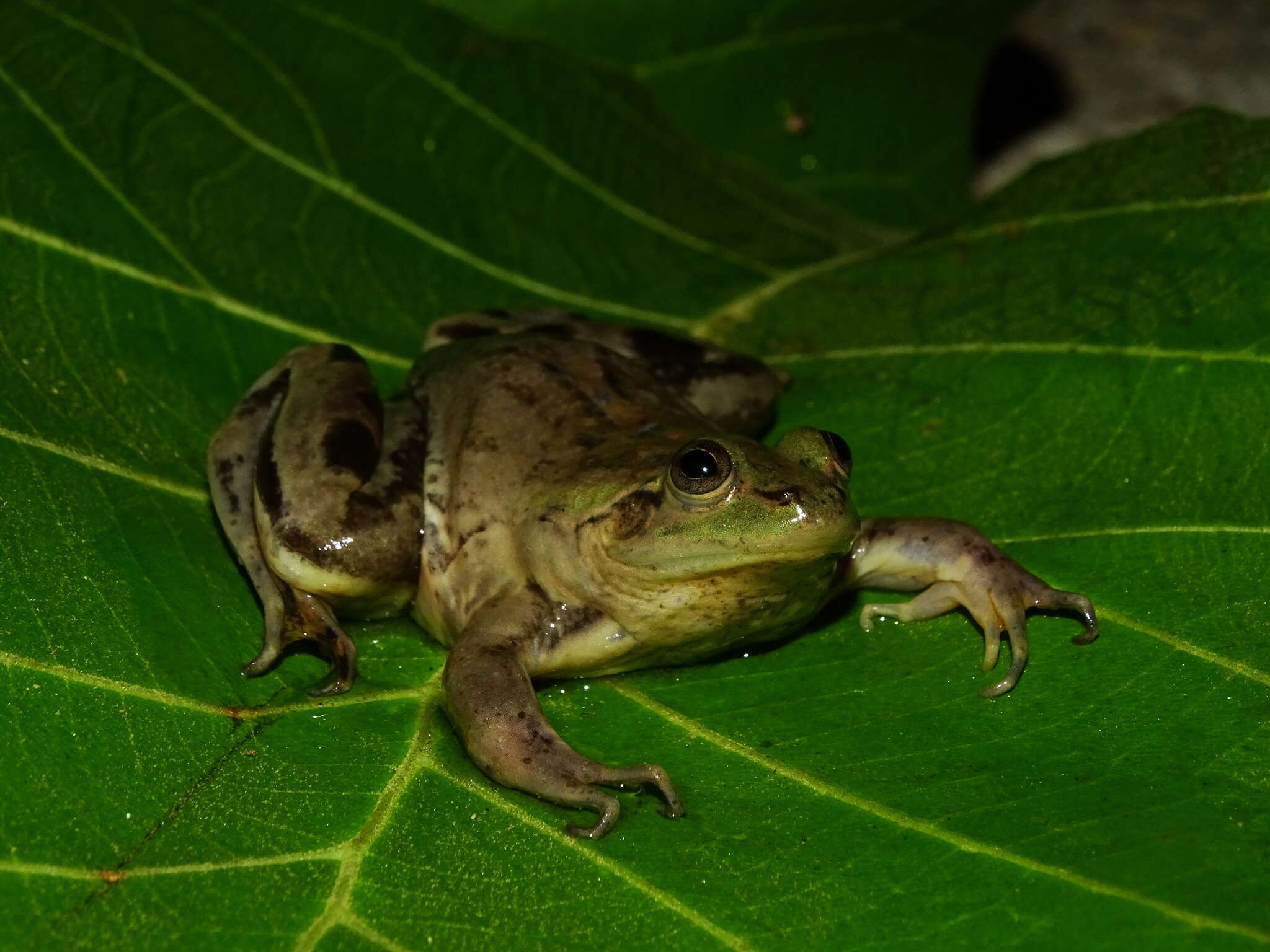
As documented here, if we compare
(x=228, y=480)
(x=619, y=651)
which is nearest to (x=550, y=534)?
(x=619, y=651)

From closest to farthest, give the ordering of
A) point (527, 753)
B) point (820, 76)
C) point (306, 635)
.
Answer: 1. point (527, 753)
2. point (306, 635)
3. point (820, 76)

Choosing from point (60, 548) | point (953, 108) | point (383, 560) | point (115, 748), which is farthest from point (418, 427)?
point (953, 108)

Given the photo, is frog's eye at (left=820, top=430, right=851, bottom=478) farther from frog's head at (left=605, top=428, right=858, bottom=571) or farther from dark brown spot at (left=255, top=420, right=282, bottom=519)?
dark brown spot at (left=255, top=420, right=282, bottom=519)

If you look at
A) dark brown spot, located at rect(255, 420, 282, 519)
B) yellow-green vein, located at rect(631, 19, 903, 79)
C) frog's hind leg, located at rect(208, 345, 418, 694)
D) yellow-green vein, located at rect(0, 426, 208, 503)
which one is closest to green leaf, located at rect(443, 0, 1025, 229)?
yellow-green vein, located at rect(631, 19, 903, 79)

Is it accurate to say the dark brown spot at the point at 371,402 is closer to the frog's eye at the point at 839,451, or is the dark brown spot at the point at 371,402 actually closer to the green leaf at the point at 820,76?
the frog's eye at the point at 839,451

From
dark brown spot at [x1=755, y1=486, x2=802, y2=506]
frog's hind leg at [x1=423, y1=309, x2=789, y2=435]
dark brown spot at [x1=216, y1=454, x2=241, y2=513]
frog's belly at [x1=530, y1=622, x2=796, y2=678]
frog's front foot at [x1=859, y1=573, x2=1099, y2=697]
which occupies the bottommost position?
frog's belly at [x1=530, y1=622, x2=796, y2=678]

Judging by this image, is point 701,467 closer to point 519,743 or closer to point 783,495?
point 783,495
